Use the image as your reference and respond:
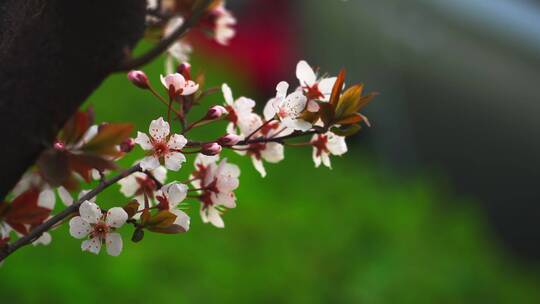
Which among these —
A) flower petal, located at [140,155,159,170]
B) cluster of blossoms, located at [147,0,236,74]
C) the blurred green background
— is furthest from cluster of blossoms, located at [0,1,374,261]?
the blurred green background

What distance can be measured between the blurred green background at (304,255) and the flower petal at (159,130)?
A: 1926 millimetres

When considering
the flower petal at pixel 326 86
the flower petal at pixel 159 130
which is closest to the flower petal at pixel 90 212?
the flower petal at pixel 159 130

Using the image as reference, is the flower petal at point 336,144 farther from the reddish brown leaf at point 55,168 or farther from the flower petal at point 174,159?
the reddish brown leaf at point 55,168

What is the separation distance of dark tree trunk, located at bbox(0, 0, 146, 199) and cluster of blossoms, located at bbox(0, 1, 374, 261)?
0.13 feet

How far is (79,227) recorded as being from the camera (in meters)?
1.09

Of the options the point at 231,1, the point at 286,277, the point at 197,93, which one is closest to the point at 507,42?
the point at 286,277

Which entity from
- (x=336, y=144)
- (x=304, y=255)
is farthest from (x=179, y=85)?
(x=304, y=255)

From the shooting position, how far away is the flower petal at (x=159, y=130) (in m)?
1.06

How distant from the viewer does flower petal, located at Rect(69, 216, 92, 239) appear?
109 cm

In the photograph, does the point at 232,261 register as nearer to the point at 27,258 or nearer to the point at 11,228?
the point at 27,258

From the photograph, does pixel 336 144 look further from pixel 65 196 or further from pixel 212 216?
pixel 65 196

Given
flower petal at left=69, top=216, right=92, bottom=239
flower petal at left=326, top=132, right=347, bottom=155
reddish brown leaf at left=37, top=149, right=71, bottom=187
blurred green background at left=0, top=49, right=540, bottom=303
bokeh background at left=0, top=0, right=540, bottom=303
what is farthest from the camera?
bokeh background at left=0, top=0, right=540, bottom=303

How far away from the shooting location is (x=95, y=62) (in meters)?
1.17

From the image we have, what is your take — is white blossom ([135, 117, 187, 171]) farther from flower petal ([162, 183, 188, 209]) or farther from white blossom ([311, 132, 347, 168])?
white blossom ([311, 132, 347, 168])
